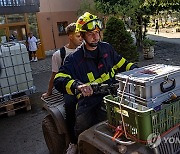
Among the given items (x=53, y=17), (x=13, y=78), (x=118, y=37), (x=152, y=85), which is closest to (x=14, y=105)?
(x=13, y=78)

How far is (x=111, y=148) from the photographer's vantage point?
84.1 inches

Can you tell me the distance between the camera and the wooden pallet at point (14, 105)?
6.22m

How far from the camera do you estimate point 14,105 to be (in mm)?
6504

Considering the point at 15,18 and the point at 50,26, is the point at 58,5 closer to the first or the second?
the point at 50,26

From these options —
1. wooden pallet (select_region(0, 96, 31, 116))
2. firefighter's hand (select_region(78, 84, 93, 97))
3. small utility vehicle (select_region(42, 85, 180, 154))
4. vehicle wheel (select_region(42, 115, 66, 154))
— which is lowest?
wooden pallet (select_region(0, 96, 31, 116))

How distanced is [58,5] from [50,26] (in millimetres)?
1496

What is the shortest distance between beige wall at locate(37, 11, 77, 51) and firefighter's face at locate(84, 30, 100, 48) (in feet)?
43.3

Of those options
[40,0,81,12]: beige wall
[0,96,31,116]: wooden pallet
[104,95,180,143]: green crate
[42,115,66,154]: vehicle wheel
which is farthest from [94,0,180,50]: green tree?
[104,95,180,143]: green crate

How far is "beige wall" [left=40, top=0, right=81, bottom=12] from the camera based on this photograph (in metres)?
15.5

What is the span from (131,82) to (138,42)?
14.4 metres

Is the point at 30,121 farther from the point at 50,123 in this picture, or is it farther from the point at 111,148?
the point at 111,148

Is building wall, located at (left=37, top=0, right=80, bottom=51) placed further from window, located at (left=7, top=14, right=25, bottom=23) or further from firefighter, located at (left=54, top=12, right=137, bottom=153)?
firefighter, located at (left=54, top=12, right=137, bottom=153)

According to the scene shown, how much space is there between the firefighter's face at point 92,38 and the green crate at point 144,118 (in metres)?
0.79

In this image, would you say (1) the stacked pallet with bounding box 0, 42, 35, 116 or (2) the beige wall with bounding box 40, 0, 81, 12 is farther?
(2) the beige wall with bounding box 40, 0, 81, 12
